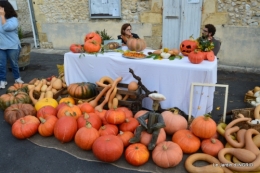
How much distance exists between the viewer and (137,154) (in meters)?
2.66

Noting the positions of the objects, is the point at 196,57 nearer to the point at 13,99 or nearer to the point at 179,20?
the point at 13,99

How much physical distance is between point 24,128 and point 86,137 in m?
1.03

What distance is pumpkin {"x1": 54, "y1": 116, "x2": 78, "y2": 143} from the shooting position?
3.04 metres

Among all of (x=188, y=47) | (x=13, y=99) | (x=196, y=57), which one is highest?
(x=188, y=47)

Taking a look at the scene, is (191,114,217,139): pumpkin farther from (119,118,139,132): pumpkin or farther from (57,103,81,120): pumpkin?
(57,103,81,120): pumpkin

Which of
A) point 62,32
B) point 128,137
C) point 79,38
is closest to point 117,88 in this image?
point 128,137

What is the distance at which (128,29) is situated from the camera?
195 inches

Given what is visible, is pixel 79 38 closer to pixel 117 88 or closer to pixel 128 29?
pixel 128 29

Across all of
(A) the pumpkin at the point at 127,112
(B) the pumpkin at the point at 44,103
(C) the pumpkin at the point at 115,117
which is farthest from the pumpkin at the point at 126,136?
(B) the pumpkin at the point at 44,103

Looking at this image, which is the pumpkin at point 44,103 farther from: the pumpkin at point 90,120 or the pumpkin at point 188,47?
the pumpkin at point 188,47

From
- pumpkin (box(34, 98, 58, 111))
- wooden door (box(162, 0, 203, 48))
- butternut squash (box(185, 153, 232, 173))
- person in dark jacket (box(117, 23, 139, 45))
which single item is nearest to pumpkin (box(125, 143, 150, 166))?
butternut squash (box(185, 153, 232, 173))

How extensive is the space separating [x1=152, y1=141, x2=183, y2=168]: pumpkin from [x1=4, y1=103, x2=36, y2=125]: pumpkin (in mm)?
2213

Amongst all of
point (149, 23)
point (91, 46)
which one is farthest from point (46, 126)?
point (149, 23)

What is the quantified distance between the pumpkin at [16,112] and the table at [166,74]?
1.24 metres
